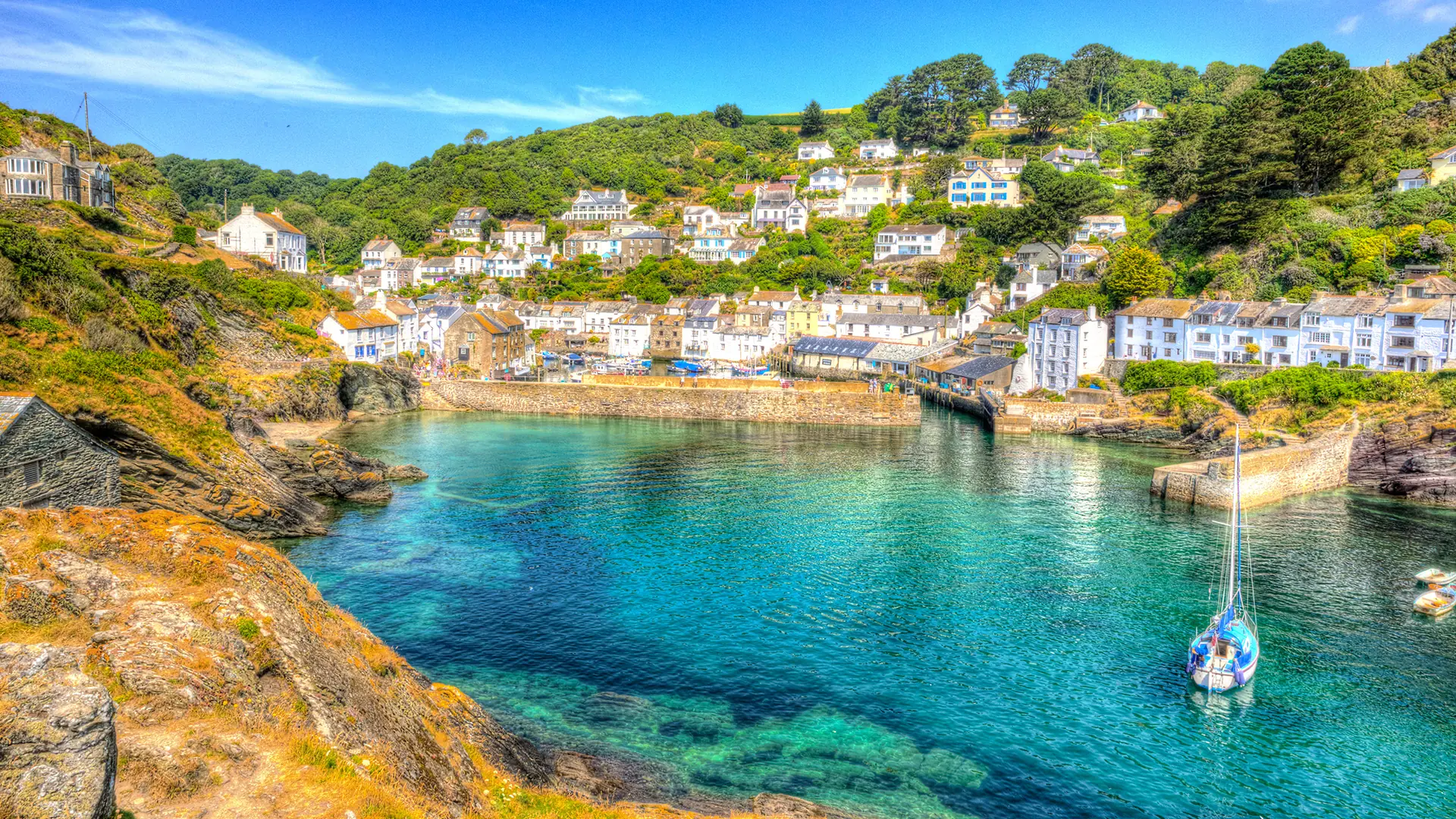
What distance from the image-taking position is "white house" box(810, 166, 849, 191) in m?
113

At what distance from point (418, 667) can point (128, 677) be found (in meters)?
9.66

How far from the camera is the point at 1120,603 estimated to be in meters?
23.9

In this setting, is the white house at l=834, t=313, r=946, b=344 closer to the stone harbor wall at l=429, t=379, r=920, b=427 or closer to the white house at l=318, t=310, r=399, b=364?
the stone harbor wall at l=429, t=379, r=920, b=427

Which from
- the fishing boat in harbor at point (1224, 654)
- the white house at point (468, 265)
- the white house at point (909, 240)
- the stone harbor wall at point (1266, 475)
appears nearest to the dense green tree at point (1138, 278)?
the stone harbor wall at point (1266, 475)

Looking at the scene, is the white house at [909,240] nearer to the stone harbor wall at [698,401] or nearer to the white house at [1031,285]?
the white house at [1031,285]

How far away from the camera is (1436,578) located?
2506 cm

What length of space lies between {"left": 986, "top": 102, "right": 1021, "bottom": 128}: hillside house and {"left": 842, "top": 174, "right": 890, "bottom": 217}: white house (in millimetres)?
33938

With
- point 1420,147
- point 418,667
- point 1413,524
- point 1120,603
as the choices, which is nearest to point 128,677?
point 418,667

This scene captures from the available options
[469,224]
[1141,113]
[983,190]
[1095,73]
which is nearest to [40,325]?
[983,190]

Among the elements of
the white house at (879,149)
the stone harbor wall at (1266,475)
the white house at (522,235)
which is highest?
the white house at (879,149)

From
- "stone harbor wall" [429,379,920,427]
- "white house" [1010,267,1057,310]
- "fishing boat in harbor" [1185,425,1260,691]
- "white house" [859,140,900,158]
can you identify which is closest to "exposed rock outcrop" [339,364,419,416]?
"stone harbor wall" [429,379,920,427]

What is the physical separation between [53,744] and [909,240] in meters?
→ 91.4

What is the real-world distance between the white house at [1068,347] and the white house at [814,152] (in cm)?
7734

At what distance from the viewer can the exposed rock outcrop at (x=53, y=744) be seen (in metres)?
6.16
